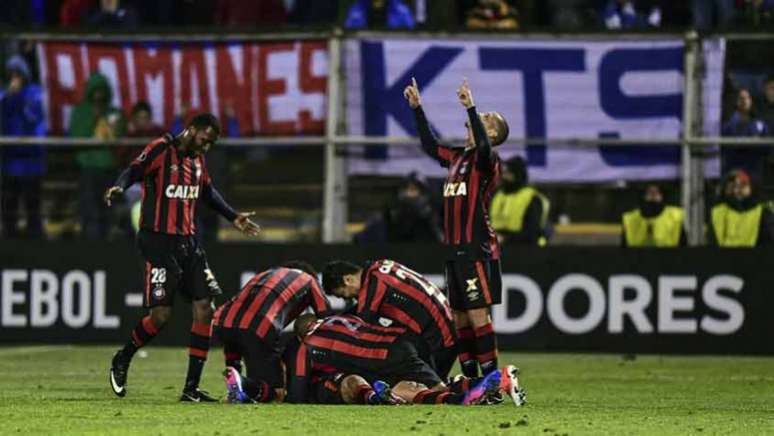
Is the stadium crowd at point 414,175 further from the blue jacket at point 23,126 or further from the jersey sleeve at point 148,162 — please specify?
the jersey sleeve at point 148,162

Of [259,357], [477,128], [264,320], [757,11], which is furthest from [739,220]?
[259,357]

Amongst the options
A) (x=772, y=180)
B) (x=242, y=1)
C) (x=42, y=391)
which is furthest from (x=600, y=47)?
(x=42, y=391)

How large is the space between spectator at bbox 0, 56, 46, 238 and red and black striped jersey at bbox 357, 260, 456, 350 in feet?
24.0

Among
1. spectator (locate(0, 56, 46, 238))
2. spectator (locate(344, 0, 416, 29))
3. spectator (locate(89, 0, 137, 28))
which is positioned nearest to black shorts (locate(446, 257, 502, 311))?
spectator (locate(344, 0, 416, 29))

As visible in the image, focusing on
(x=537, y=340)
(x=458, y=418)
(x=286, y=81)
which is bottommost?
(x=537, y=340)

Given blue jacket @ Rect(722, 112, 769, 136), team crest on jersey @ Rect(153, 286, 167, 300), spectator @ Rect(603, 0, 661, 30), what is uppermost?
spectator @ Rect(603, 0, 661, 30)

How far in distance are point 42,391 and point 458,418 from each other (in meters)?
4.09

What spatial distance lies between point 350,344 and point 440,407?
1.05 metres

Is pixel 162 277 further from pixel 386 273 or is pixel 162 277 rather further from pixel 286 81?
pixel 286 81

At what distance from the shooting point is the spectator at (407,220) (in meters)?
19.8

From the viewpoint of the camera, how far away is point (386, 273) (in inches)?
536

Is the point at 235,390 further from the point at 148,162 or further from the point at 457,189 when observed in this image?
the point at 457,189

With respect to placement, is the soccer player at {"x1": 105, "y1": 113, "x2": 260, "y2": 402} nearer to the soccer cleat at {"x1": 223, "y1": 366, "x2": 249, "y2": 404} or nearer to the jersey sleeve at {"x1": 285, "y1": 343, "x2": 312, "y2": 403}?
the soccer cleat at {"x1": 223, "y1": 366, "x2": 249, "y2": 404}

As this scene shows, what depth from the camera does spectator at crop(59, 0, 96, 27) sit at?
71.6ft
